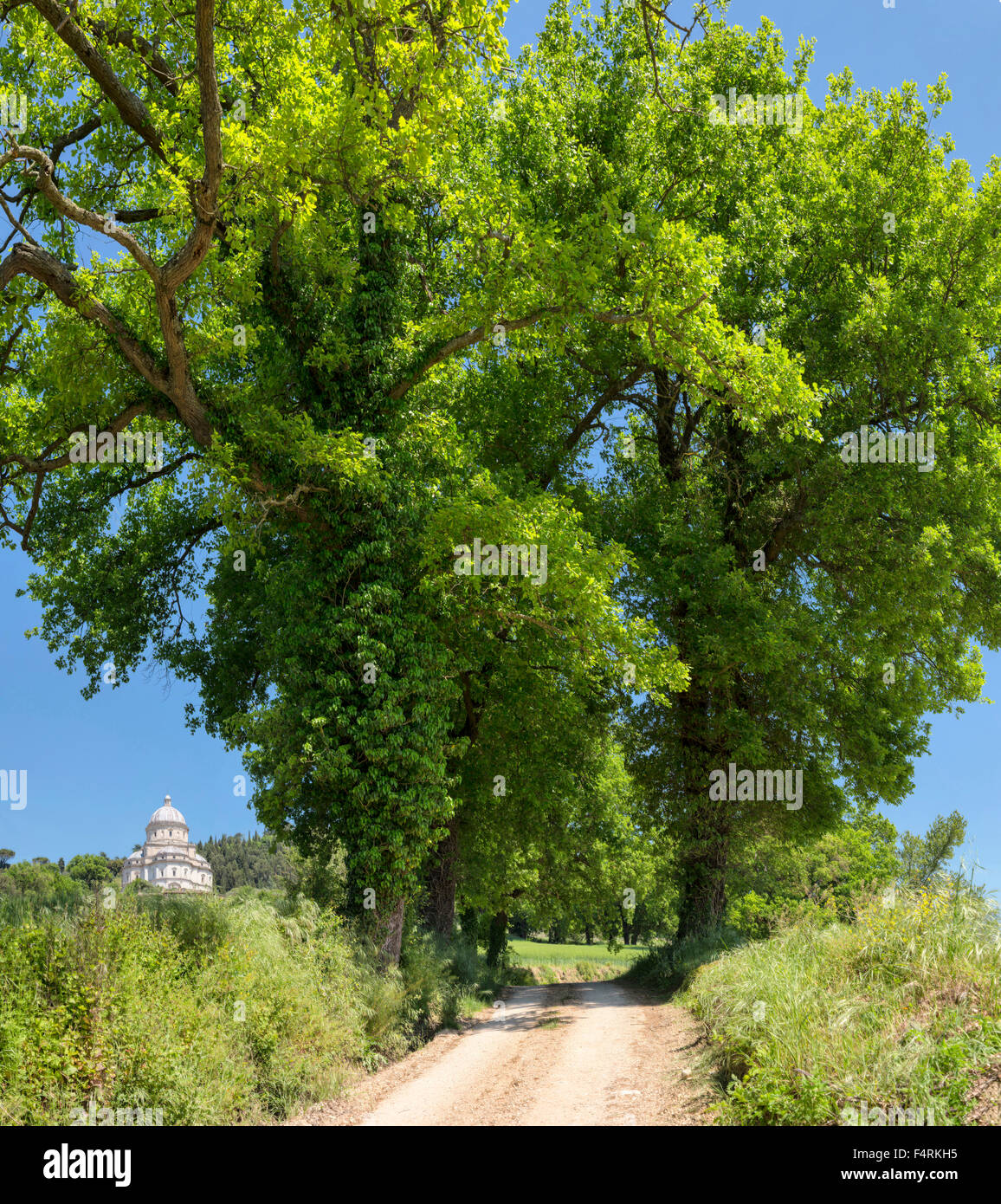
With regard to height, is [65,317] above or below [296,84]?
below

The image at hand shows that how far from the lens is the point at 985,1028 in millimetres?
6684

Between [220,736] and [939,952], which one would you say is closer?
[939,952]

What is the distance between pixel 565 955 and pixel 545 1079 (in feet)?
159

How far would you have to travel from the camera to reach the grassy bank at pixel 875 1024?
630 cm

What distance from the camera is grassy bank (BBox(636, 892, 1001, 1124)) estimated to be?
20.7 feet

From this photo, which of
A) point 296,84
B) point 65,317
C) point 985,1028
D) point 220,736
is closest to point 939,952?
point 985,1028

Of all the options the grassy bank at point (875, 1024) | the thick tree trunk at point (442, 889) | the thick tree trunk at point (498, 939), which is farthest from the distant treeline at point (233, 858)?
the grassy bank at point (875, 1024)

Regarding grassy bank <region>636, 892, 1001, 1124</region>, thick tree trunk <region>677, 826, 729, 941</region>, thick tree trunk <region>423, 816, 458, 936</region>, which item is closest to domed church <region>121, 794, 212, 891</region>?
thick tree trunk <region>423, 816, 458, 936</region>

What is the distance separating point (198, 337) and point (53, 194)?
3142 millimetres

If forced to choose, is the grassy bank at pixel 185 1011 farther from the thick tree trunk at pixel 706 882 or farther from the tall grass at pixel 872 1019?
the thick tree trunk at pixel 706 882

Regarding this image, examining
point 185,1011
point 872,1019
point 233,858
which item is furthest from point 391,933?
point 233,858

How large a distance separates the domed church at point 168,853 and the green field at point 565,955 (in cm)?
3815

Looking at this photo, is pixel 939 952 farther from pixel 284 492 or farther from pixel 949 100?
pixel 949 100

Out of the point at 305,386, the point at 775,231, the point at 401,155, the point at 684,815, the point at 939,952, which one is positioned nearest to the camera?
the point at 939,952
